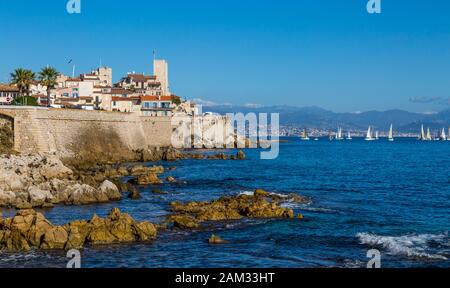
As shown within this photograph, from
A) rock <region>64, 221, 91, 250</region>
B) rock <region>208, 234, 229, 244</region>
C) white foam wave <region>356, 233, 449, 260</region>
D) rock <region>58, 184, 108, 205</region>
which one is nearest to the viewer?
white foam wave <region>356, 233, 449, 260</region>

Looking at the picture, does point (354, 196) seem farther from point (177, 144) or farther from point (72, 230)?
point (177, 144)

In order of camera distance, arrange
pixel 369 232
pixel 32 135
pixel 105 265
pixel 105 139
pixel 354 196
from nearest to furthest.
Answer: pixel 105 265, pixel 369 232, pixel 354 196, pixel 32 135, pixel 105 139

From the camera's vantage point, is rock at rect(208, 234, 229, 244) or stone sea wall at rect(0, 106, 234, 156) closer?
rock at rect(208, 234, 229, 244)

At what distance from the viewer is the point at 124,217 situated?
26.0m

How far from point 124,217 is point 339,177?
41.4 meters

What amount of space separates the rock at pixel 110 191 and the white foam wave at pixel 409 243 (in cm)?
1738

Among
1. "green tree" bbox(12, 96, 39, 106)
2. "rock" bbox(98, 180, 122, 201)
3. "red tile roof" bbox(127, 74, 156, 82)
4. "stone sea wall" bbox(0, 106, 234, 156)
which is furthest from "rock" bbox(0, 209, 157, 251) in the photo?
"red tile roof" bbox(127, 74, 156, 82)

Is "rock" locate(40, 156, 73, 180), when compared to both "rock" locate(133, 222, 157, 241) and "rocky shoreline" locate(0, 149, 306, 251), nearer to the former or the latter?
"rocky shoreline" locate(0, 149, 306, 251)

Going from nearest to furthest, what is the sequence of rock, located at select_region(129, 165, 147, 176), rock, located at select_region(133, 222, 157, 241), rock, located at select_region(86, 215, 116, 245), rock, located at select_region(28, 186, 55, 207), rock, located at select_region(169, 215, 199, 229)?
rock, located at select_region(86, 215, 116, 245) → rock, located at select_region(133, 222, 157, 241) → rock, located at select_region(169, 215, 199, 229) → rock, located at select_region(28, 186, 55, 207) → rock, located at select_region(129, 165, 147, 176)

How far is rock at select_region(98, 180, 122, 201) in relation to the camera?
38.2m

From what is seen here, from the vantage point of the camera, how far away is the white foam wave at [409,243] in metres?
23.6

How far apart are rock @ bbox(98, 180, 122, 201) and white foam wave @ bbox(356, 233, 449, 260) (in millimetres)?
17375
